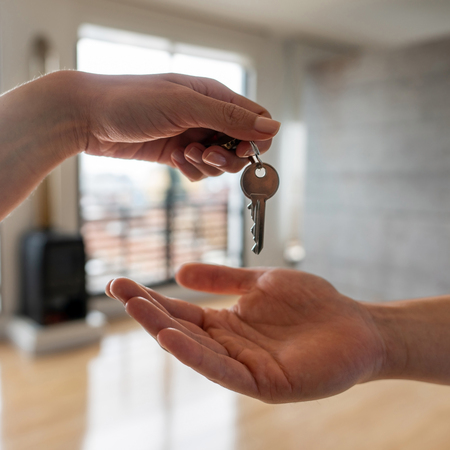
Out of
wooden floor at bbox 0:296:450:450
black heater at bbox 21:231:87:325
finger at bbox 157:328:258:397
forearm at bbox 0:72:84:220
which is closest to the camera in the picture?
finger at bbox 157:328:258:397

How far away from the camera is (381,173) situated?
4.22 m

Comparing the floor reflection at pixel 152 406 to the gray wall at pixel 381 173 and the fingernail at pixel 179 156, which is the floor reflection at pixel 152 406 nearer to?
the fingernail at pixel 179 156

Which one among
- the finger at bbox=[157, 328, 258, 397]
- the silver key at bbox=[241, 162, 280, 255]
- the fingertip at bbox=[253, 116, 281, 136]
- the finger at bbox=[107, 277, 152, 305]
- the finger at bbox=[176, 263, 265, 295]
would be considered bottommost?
the finger at bbox=[157, 328, 258, 397]

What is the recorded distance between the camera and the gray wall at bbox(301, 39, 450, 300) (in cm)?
382

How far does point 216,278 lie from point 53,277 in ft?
7.61

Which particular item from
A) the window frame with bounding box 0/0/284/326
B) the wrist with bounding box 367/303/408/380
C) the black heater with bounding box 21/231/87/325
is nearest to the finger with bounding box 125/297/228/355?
the wrist with bounding box 367/303/408/380

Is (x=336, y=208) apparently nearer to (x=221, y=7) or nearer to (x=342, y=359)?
(x=221, y=7)

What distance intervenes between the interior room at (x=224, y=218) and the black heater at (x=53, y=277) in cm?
1

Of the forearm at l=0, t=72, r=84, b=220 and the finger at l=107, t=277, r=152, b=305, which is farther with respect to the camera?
the forearm at l=0, t=72, r=84, b=220

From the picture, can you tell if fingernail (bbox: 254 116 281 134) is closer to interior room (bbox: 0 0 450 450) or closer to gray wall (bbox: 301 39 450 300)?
interior room (bbox: 0 0 450 450)

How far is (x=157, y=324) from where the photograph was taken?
2.72 feet

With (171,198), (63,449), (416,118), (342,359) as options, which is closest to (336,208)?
(416,118)

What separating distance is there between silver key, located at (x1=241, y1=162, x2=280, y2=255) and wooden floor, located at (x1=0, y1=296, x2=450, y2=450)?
148 centimetres

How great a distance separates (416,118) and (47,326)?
11.5 feet
